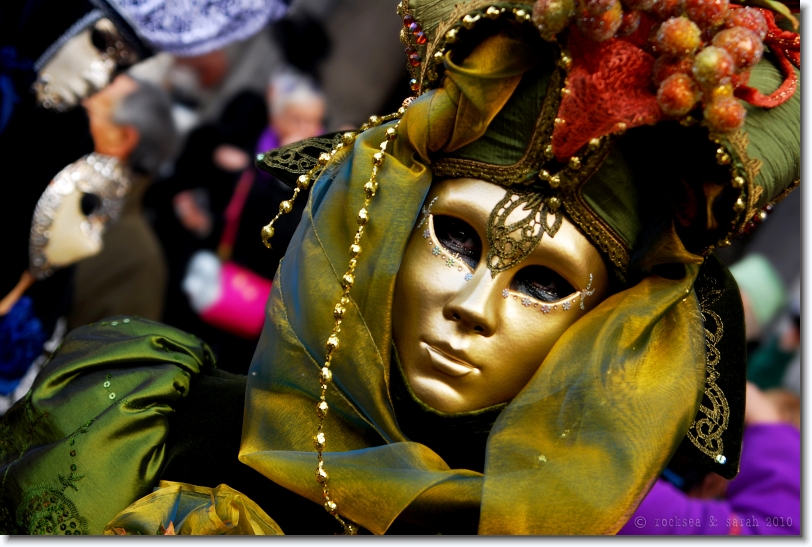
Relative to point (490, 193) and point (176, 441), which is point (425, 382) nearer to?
point (490, 193)

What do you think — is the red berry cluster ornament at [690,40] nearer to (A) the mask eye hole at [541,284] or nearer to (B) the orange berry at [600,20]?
(B) the orange berry at [600,20]

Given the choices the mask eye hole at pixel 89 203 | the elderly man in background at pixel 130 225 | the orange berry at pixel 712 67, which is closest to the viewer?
the orange berry at pixel 712 67

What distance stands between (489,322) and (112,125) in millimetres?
2200

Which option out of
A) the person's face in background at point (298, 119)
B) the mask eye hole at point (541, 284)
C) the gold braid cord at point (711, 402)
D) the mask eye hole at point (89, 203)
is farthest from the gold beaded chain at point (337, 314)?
the person's face in background at point (298, 119)

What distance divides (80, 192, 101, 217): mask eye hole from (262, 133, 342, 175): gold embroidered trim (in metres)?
1.35

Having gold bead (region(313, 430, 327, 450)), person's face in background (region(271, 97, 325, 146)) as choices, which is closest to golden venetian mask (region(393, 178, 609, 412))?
gold bead (region(313, 430, 327, 450))

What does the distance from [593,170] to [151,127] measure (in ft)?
7.61

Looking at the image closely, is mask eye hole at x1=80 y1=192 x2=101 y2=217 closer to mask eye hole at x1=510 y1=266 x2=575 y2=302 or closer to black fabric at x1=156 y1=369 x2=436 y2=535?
black fabric at x1=156 y1=369 x2=436 y2=535

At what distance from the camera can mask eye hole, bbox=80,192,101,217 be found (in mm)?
2723

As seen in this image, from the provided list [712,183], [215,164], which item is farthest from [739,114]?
[215,164]

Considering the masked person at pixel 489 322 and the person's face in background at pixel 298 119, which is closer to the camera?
the masked person at pixel 489 322

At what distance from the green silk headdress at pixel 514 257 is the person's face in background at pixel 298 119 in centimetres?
246

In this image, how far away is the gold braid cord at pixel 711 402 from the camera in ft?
4.62

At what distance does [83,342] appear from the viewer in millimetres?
1603
